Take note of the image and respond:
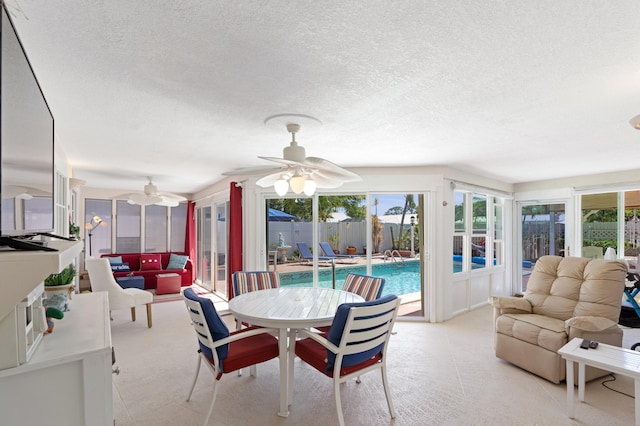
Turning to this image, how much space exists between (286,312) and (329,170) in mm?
1183

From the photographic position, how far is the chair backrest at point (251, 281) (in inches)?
144

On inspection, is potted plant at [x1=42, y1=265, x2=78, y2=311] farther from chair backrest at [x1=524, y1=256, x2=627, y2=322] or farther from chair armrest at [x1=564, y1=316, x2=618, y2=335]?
chair backrest at [x1=524, y1=256, x2=627, y2=322]

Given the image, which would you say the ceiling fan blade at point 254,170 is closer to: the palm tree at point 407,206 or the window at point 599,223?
the palm tree at point 407,206

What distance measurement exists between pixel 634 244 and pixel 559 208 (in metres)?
1.13

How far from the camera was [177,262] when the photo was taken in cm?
742

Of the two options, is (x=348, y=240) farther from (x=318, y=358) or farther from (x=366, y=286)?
(x=318, y=358)

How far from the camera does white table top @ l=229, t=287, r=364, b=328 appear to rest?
7.94 feet

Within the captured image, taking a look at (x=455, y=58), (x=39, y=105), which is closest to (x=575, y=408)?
(x=455, y=58)

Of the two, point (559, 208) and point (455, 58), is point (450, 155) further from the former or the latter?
point (559, 208)

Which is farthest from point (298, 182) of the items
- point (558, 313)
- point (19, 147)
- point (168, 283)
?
point (168, 283)

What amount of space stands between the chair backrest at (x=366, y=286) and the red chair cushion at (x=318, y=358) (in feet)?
2.91

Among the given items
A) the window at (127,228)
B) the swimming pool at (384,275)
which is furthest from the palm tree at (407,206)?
the window at (127,228)

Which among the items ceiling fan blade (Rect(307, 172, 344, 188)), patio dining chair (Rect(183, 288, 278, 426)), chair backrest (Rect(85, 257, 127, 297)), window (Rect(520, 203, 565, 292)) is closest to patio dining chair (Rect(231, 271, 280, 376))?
patio dining chair (Rect(183, 288, 278, 426))

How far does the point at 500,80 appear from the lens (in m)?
1.96
